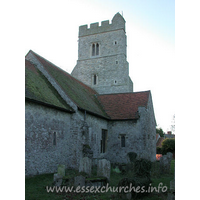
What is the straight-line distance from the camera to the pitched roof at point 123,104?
61.2 feet

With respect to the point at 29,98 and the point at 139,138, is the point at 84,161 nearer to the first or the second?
the point at 29,98

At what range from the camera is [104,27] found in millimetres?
29844

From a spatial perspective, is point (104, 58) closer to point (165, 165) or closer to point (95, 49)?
point (95, 49)

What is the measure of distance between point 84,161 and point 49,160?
3.57m

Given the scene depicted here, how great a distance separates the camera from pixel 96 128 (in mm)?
16625

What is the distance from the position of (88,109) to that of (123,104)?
566cm

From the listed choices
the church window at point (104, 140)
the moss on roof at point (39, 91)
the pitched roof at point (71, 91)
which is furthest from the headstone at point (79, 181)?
the church window at point (104, 140)

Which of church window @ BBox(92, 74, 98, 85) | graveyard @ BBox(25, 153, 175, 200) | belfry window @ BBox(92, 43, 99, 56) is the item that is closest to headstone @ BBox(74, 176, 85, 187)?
graveyard @ BBox(25, 153, 175, 200)

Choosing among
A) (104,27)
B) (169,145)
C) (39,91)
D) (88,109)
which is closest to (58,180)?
(39,91)

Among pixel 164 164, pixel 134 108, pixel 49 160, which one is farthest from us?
pixel 134 108

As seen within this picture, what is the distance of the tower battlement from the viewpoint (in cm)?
2900

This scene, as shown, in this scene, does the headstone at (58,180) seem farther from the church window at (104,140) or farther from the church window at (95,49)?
the church window at (95,49)

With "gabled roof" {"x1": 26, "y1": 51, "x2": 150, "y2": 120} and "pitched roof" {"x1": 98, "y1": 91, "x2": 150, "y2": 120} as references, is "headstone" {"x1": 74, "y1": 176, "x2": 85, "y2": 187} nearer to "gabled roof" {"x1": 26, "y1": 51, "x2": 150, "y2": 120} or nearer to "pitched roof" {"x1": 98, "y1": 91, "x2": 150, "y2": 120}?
"gabled roof" {"x1": 26, "y1": 51, "x2": 150, "y2": 120}
